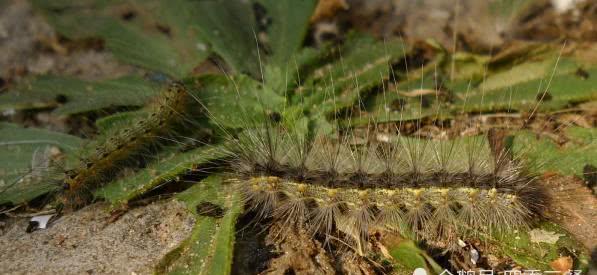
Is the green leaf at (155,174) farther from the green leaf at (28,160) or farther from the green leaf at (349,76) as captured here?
the green leaf at (349,76)

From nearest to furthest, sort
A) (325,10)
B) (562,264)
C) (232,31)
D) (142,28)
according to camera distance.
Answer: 1. (562,264)
2. (232,31)
3. (142,28)
4. (325,10)

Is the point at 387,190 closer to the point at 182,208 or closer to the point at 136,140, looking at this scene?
the point at 182,208

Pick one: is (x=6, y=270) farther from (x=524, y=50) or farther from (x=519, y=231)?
(x=524, y=50)

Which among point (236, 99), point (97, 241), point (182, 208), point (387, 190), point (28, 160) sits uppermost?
point (236, 99)

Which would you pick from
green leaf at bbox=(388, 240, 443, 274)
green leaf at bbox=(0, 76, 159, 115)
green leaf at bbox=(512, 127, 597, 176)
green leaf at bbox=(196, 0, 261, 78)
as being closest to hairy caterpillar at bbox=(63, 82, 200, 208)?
green leaf at bbox=(0, 76, 159, 115)

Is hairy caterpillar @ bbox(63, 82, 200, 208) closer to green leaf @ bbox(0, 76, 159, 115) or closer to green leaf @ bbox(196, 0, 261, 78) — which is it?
green leaf @ bbox(0, 76, 159, 115)

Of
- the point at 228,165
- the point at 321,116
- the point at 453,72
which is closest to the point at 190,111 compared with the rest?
the point at 228,165

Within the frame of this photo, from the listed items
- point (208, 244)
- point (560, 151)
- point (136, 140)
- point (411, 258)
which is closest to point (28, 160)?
point (136, 140)
